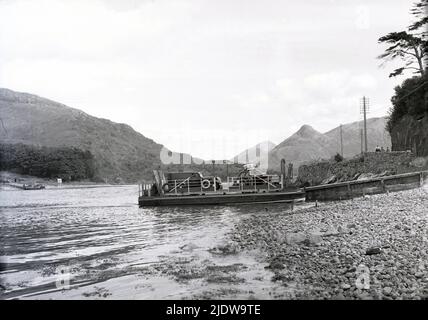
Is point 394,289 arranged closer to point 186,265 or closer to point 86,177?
point 186,265

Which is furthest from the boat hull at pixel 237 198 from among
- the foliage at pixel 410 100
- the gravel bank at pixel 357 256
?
the gravel bank at pixel 357 256

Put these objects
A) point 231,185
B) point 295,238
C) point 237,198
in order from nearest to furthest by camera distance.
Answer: point 295,238 < point 237,198 < point 231,185

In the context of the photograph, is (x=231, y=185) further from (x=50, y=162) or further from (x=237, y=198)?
(x=50, y=162)

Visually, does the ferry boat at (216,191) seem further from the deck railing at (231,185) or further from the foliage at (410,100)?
the foliage at (410,100)

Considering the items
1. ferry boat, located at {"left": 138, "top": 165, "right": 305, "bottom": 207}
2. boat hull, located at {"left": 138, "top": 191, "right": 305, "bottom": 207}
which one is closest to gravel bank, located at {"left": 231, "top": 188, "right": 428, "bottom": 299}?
boat hull, located at {"left": 138, "top": 191, "right": 305, "bottom": 207}

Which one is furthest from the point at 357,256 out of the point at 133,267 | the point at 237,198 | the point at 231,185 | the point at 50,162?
the point at 50,162
